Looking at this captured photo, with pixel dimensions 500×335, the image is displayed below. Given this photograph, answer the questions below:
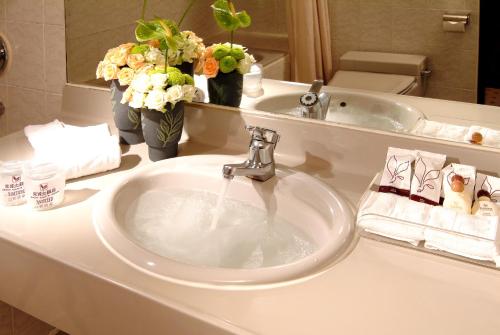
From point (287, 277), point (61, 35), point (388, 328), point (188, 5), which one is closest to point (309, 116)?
point (188, 5)

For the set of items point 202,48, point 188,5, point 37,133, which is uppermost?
point 188,5

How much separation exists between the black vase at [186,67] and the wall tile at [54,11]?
487 millimetres

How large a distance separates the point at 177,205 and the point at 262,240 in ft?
0.77

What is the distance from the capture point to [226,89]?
1495 millimetres

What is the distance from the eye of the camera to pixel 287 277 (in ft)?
3.05

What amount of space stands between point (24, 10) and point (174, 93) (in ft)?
2.45

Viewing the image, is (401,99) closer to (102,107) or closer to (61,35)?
(102,107)

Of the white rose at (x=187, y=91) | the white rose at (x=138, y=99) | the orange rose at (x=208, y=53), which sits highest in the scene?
the orange rose at (x=208, y=53)

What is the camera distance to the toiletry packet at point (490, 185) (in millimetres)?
1091

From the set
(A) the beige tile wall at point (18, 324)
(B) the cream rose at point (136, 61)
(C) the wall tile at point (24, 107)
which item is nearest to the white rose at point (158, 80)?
(B) the cream rose at point (136, 61)

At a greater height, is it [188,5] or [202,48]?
[188,5]

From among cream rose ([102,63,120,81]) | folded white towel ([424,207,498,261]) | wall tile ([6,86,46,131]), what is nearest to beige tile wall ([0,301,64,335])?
wall tile ([6,86,46,131])

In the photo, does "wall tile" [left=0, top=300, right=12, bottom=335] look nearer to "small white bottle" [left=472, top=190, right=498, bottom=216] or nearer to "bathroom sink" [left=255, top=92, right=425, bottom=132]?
"bathroom sink" [left=255, top=92, right=425, bottom=132]

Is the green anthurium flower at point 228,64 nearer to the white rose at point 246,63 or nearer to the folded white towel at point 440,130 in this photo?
the white rose at point 246,63
